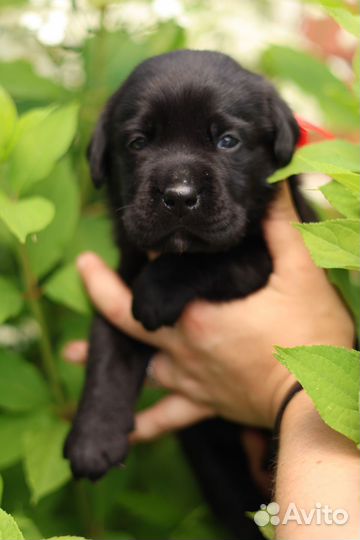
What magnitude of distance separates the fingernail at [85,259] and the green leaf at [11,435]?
13.7 inches

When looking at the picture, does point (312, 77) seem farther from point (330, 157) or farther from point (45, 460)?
point (45, 460)

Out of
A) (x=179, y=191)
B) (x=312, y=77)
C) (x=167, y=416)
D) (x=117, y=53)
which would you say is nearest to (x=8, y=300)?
(x=179, y=191)

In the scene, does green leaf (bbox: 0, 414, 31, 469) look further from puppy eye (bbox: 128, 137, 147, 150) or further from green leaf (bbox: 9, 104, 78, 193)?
puppy eye (bbox: 128, 137, 147, 150)

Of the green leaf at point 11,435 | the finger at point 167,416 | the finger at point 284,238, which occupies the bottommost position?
the finger at point 167,416

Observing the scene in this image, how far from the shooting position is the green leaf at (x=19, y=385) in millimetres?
1515

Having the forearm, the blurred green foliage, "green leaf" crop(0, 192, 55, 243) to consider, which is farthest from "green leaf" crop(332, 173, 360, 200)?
"green leaf" crop(0, 192, 55, 243)

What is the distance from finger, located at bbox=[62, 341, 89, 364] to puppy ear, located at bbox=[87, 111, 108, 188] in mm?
388

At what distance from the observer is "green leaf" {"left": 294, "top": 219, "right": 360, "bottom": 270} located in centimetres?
95

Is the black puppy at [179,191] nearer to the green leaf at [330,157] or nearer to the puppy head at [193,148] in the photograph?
the puppy head at [193,148]

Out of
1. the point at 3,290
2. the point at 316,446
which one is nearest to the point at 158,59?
the point at 3,290

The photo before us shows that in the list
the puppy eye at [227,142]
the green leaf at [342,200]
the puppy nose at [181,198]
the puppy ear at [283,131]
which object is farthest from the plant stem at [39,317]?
the green leaf at [342,200]

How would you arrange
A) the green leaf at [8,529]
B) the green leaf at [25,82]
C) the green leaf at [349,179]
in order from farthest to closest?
the green leaf at [25,82] → the green leaf at [349,179] → the green leaf at [8,529]

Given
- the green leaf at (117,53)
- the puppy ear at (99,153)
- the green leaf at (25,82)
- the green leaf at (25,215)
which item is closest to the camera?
the green leaf at (25,215)

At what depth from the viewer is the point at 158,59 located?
5.35ft
